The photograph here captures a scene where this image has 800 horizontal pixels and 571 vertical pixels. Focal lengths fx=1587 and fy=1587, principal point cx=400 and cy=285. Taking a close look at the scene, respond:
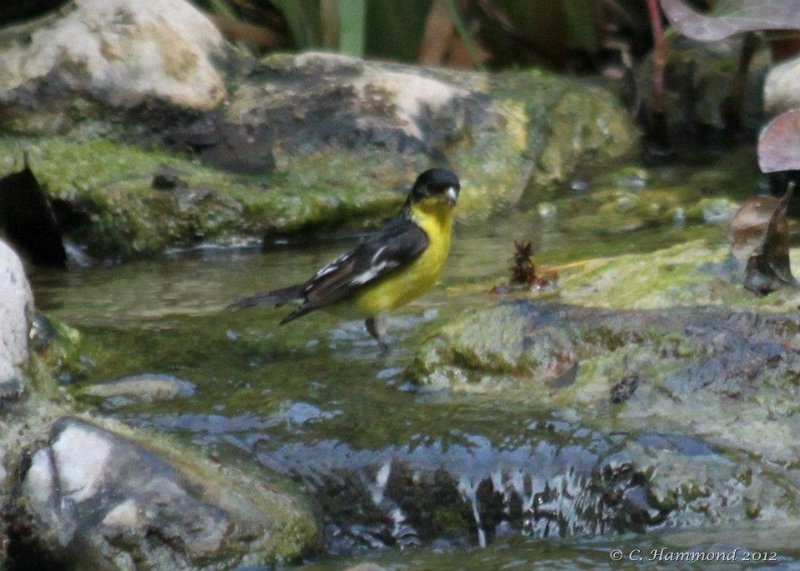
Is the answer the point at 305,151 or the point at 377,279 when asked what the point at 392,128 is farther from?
the point at 377,279

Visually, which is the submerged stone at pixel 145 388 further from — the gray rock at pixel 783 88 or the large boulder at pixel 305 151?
the gray rock at pixel 783 88

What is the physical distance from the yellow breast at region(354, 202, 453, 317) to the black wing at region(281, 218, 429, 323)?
3 centimetres

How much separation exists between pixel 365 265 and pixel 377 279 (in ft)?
0.25

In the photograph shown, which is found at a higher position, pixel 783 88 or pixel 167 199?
pixel 783 88

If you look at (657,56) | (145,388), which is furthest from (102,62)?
(145,388)

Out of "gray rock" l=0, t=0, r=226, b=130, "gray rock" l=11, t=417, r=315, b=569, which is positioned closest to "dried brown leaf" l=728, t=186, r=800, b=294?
"gray rock" l=11, t=417, r=315, b=569

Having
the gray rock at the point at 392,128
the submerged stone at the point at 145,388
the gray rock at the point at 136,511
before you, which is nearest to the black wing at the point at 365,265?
the submerged stone at the point at 145,388

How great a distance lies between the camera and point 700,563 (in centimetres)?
352

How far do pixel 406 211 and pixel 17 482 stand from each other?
2484 mm

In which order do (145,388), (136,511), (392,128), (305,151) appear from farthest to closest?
(392,128) < (305,151) < (145,388) < (136,511)

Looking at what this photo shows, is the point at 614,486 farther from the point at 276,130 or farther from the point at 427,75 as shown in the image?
the point at 427,75

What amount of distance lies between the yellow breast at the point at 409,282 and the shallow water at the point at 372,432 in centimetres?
11

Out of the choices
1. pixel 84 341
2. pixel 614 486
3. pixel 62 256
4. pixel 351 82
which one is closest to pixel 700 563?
pixel 614 486

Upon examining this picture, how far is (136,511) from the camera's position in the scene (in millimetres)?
3557
